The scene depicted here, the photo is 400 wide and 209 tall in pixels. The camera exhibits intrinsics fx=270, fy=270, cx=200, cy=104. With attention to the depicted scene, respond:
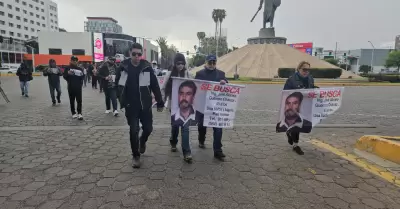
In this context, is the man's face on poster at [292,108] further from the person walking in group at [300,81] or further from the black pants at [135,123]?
the black pants at [135,123]

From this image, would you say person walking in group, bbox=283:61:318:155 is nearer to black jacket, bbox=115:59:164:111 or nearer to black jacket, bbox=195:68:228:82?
black jacket, bbox=195:68:228:82

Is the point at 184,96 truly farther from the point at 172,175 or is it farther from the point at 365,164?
the point at 365,164

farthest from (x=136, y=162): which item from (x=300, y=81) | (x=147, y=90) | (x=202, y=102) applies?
(x=300, y=81)

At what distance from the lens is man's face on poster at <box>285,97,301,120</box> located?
15.8 feet

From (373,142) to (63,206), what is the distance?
5039 mm

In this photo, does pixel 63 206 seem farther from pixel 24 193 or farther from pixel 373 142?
pixel 373 142

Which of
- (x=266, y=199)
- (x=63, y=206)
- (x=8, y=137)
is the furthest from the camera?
(x=8, y=137)

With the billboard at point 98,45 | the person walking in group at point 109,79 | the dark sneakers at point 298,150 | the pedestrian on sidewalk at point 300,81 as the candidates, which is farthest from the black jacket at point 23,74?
the billboard at point 98,45

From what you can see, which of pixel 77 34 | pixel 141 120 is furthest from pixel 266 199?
pixel 77 34

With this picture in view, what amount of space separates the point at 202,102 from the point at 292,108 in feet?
5.42

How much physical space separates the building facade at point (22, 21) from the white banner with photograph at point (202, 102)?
68.7 meters

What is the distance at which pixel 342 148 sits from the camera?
205 inches

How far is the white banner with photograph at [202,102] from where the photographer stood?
439 cm

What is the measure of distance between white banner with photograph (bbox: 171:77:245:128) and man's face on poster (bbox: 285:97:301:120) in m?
0.98
